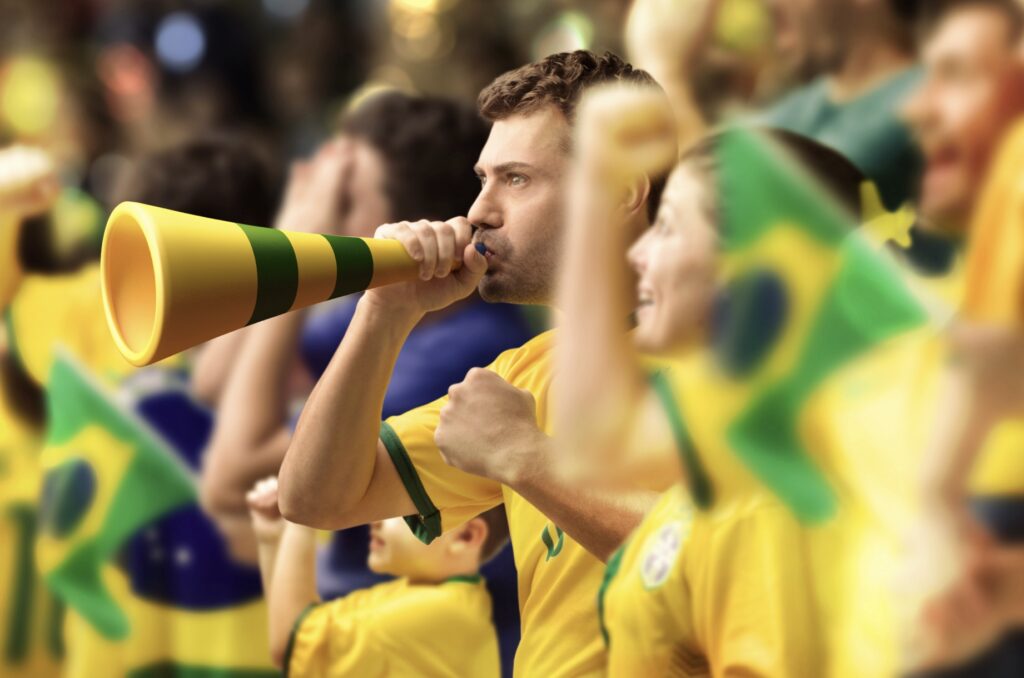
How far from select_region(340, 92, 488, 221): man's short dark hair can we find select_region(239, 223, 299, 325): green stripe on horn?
1.02 ft

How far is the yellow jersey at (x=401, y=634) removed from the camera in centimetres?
142

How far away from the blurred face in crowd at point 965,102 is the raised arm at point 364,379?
1.30 ft

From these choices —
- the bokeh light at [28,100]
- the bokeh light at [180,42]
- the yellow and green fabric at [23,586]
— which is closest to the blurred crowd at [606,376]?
the yellow and green fabric at [23,586]

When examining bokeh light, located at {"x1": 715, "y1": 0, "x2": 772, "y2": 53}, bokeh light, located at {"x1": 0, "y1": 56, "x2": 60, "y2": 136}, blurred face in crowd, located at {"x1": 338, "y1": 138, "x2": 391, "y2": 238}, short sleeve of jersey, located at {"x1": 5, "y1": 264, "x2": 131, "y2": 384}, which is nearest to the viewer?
bokeh light, located at {"x1": 715, "y1": 0, "x2": 772, "y2": 53}

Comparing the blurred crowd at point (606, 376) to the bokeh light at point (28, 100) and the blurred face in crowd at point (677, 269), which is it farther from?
the bokeh light at point (28, 100)

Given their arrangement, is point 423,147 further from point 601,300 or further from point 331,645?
point 601,300

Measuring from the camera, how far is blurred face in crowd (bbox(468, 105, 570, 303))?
3.82ft

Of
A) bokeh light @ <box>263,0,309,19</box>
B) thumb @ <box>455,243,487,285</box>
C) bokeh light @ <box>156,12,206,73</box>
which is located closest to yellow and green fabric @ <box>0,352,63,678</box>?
thumb @ <box>455,243,487,285</box>

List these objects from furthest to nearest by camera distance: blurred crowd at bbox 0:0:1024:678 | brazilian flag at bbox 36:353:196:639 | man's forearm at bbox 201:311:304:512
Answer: brazilian flag at bbox 36:353:196:639 → man's forearm at bbox 201:311:304:512 → blurred crowd at bbox 0:0:1024:678

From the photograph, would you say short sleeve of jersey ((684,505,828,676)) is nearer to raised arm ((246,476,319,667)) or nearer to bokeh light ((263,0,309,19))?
raised arm ((246,476,319,667))

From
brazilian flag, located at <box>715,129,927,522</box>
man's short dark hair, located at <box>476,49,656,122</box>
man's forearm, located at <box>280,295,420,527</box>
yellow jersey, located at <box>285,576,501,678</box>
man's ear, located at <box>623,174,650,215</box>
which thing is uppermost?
man's short dark hair, located at <box>476,49,656,122</box>

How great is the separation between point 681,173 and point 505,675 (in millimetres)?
575

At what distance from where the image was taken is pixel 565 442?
95 centimetres

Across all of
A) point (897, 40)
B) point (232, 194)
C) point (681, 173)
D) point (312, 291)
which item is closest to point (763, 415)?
point (681, 173)
